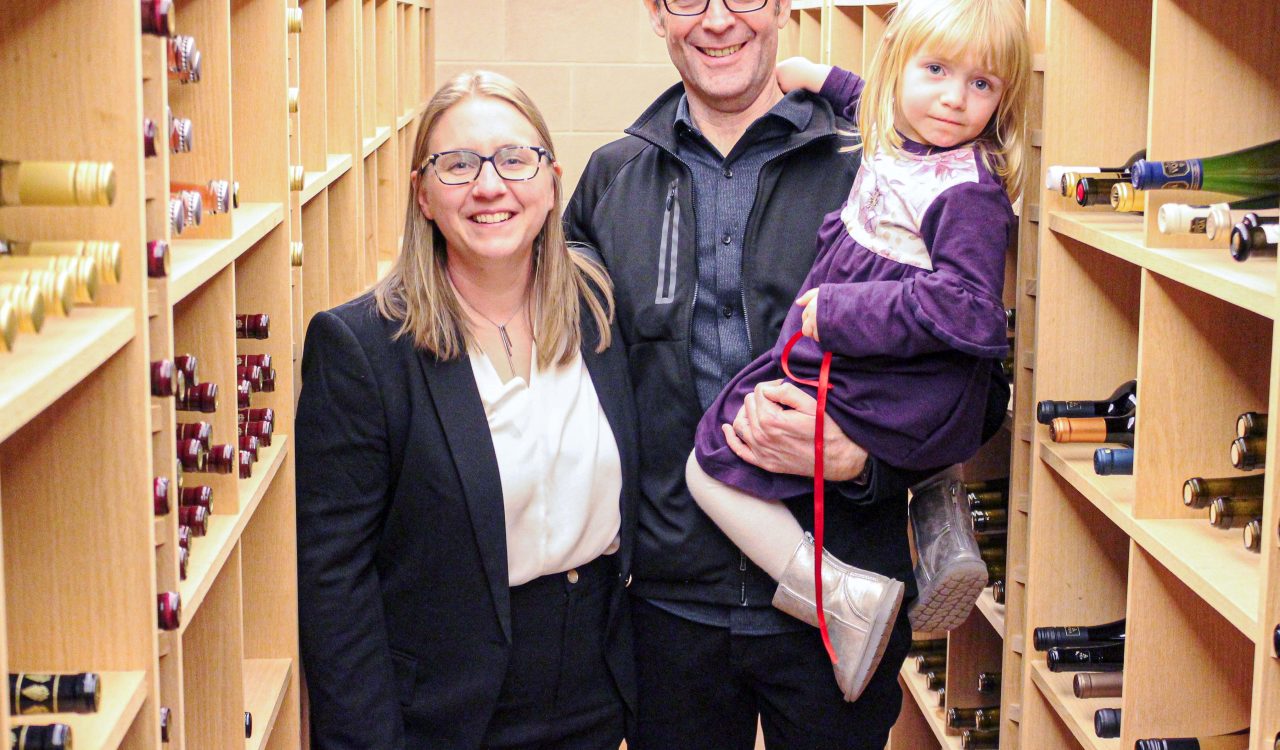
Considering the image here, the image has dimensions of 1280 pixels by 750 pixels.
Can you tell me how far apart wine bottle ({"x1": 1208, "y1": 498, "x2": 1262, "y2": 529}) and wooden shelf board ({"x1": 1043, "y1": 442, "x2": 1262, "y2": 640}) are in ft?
0.10

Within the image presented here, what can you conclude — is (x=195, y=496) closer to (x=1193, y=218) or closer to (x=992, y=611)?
(x=1193, y=218)

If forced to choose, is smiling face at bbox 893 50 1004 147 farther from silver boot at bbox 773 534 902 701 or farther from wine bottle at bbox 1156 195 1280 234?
silver boot at bbox 773 534 902 701

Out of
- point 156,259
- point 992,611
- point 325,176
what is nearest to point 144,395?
point 156,259

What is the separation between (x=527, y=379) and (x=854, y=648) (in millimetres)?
643

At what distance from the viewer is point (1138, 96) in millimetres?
2072

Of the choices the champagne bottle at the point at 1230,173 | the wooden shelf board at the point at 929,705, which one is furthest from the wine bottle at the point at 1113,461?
the wooden shelf board at the point at 929,705

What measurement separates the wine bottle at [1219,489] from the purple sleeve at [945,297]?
0.33 m

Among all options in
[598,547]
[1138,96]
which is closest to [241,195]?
[598,547]

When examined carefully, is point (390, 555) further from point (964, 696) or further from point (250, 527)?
point (964, 696)

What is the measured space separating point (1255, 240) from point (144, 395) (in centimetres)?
108

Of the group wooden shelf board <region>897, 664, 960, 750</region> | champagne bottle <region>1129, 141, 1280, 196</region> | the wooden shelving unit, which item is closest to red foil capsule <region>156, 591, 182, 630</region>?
the wooden shelving unit

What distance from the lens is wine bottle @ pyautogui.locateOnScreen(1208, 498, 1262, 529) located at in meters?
1.63

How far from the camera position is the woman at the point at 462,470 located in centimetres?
200

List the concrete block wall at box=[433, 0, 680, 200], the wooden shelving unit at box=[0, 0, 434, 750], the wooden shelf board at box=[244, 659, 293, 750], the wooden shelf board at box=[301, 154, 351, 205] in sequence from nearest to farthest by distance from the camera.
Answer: the wooden shelving unit at box=[0, 0, 434, 750]
the wooden shelf board at box=[244, 659, 293, 750]
the wooden shelf board at box=[301, 154, 351, 205]
the concrete block wall at box=[433, 0, 680, 200]
